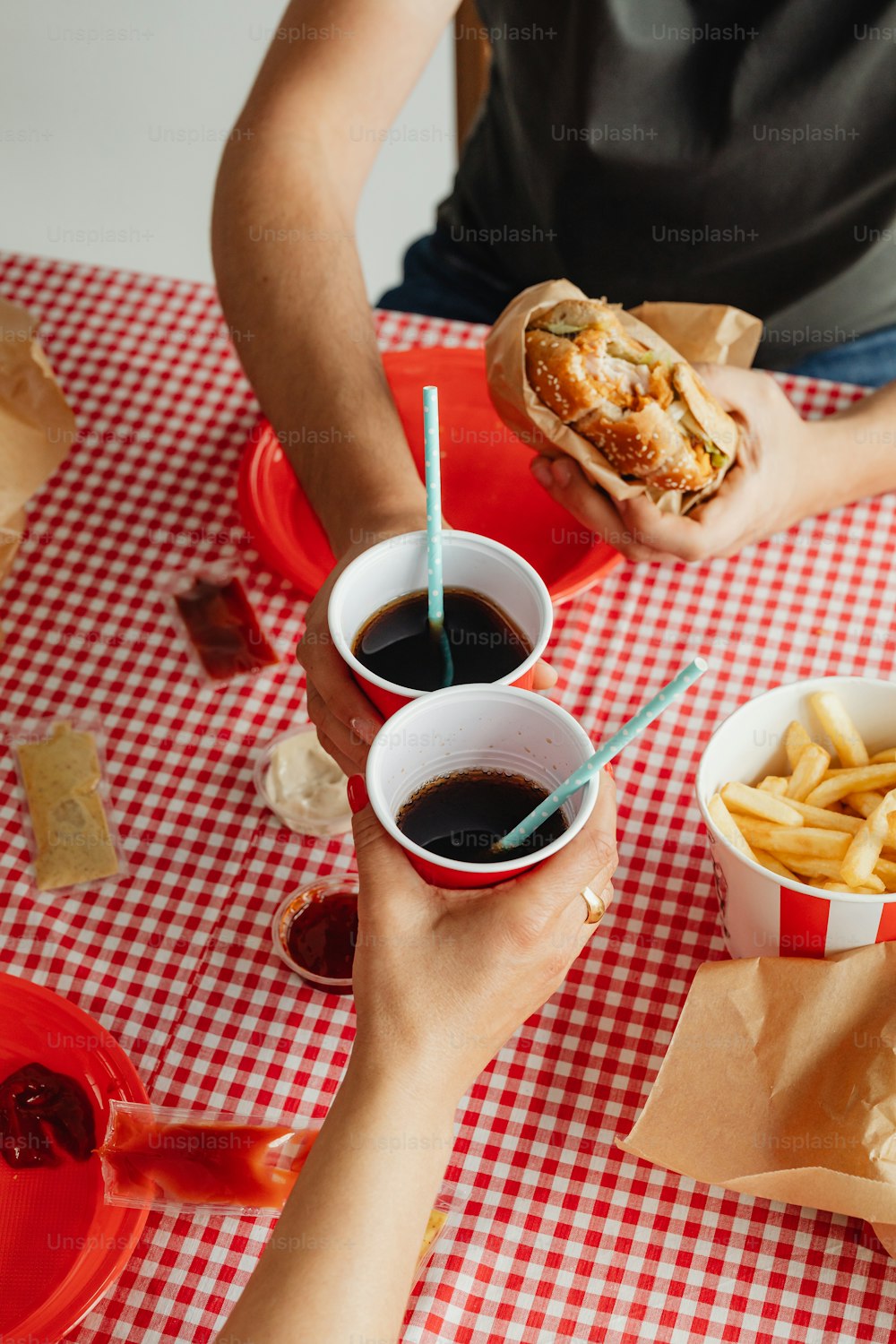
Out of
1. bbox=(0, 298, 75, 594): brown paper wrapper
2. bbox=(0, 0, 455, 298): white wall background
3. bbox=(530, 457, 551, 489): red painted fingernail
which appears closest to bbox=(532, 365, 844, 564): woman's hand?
bbox=(530, 457, 551, 489): red painted fingernail

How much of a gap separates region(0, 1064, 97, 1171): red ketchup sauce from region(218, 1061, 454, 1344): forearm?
258 millimetres

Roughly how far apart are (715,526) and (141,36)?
3.55m

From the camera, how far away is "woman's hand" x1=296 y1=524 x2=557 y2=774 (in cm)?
114

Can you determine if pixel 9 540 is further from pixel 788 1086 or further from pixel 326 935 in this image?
pixel 788 1086

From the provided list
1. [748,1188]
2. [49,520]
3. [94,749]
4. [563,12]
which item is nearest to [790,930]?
[748,1188]

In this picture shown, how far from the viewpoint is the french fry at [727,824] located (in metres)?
1.11

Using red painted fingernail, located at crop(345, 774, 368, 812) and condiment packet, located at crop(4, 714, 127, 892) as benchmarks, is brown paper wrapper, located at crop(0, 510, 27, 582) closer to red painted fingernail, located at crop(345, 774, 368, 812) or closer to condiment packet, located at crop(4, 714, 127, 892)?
condiment packet, located at crop(4, 714, 127, 892)

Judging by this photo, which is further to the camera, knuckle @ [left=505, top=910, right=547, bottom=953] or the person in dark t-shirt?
the person in dark t-shirt

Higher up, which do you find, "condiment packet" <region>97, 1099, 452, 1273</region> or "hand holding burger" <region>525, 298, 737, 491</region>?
"hand holding burger" <region>525, 298, 737, 491</region>

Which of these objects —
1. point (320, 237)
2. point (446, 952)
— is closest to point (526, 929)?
point (446, 952)

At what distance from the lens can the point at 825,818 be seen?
3.78 ft

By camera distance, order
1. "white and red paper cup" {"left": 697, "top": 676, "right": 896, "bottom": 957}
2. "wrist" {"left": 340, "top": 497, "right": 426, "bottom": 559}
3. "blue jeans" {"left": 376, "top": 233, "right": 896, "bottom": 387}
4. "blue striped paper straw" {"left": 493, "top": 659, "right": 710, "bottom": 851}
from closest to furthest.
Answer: "blue striped paper straw" {"left": 493, "top": 659, "right": 710, "bottom": 851}
"white and red paper cup" {"left": 697, "top": 676, "right": 896, "bottom": 957}
"wrist" {"left": 340, "top": 497, "right": 426, "bottom": 559}
"blue jeans" {"left": 376, "top": 233, "right": 896, "bottom": 387}

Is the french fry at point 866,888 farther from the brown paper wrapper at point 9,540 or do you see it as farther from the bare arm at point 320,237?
the brown paper wrapper at point 9,540

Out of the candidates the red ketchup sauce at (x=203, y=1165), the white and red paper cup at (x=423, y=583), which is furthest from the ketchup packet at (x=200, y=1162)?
the white and red paper cup at (x=423, y=583)
